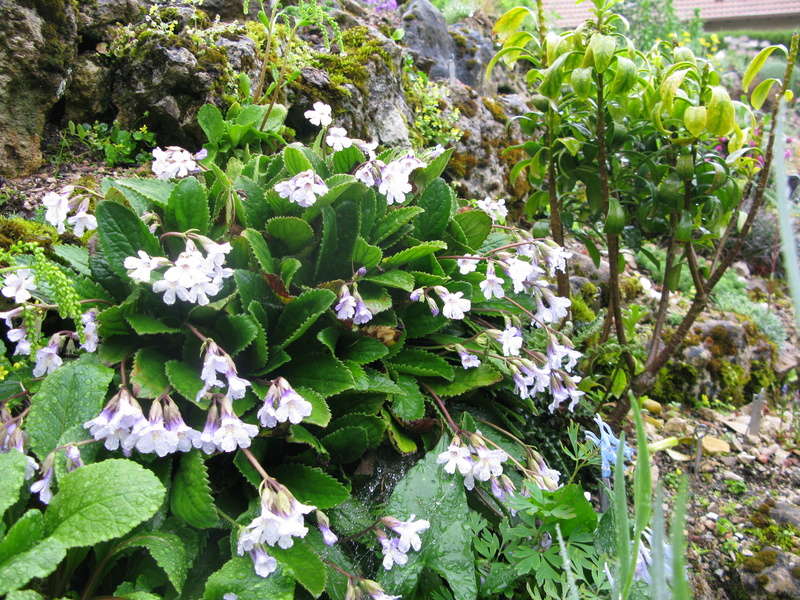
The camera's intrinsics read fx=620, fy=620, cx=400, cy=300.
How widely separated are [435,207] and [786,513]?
5.65 feet

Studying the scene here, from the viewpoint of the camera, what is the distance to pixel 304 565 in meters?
1.40

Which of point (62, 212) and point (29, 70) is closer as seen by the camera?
point (62, 212)

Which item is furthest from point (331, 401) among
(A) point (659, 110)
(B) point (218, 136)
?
(A) point (659, 110)

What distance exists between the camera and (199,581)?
1.46 m

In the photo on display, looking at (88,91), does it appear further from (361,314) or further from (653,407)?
(653,407)

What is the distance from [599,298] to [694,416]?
2.73 ft

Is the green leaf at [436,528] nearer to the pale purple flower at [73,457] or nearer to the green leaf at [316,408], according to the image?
the green leaf at [316,408]

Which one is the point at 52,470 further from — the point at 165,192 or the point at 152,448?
the point at 165,192

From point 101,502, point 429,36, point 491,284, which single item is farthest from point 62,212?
point 429,36

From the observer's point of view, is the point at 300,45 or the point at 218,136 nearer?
the point at 218,136

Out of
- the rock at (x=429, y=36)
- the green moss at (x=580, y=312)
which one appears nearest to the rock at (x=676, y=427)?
the green moss at (x=580, y=312)

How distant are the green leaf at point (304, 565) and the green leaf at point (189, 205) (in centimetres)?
92

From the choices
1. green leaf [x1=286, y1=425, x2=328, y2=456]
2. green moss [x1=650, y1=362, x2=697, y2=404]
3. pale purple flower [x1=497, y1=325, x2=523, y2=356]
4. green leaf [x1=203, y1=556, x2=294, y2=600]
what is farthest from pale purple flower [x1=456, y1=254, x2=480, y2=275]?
green moss [x1=650, y1=362, x2=697, y2=404]

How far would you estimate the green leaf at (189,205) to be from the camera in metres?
1.78
